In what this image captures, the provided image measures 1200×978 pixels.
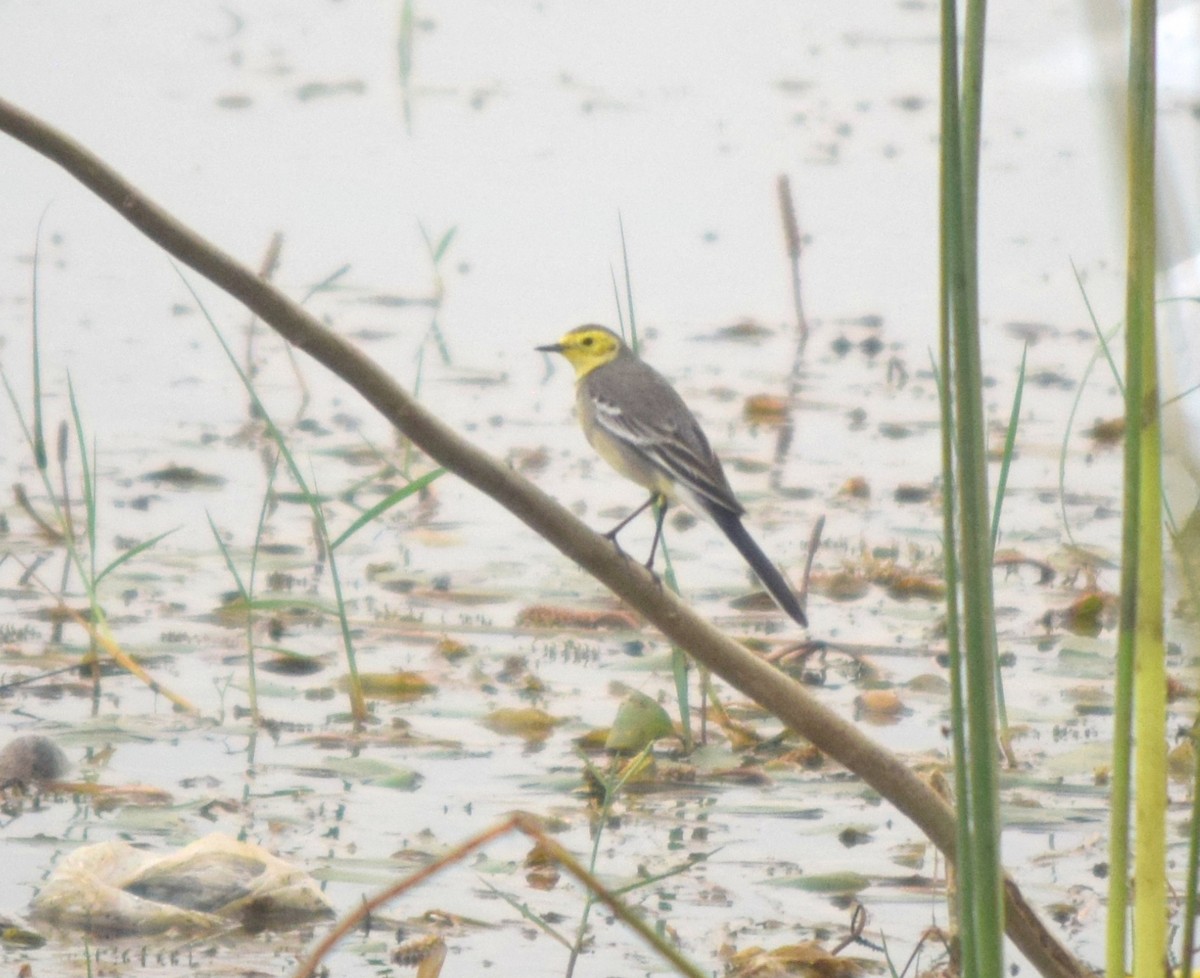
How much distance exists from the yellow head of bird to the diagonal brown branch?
12.2ft

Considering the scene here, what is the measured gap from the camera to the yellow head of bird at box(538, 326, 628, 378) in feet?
20.3

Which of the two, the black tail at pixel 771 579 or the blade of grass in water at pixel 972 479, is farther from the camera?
the black tail at pixel 771 579

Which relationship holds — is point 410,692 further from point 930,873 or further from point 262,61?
point 262,61

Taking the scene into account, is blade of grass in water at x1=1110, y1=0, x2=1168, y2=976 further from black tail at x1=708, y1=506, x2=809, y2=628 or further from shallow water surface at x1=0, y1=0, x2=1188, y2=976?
black tail at x1=708, y1=506, x2=809, y2=628

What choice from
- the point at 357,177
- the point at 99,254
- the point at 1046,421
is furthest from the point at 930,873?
the point at 357,177

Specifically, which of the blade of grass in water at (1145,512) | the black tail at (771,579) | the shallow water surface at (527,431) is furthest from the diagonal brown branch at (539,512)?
the black tail at (771,579)

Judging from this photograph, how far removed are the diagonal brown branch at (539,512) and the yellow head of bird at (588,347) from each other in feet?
12.2

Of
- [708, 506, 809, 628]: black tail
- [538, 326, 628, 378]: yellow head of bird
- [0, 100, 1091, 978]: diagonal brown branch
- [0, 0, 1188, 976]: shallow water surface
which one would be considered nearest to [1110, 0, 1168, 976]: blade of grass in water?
[0, 0, 1188, 976]: shallow water surface

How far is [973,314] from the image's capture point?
1754mm

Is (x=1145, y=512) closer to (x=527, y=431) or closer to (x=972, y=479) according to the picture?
(x=972, y=479)

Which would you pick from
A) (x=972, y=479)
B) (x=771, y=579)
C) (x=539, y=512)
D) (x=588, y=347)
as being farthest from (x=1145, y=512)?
(x=588, y=347)

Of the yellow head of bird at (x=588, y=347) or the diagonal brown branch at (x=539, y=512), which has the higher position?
the yellow head of bird at (x=588, y=347)

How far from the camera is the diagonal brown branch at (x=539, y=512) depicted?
2025 mm

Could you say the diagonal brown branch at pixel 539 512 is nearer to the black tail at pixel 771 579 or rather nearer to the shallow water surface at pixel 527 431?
the shallow water surface at pixel 527 431
